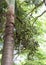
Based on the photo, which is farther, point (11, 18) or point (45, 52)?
point (45, 52)

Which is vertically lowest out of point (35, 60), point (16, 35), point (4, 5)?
point (35, 60)

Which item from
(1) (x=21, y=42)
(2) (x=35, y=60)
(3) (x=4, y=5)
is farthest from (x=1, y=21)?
(2) (x=35, y=60)

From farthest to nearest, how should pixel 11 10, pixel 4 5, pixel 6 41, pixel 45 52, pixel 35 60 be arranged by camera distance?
pixel 45 52 → pixel 35 60 → pixel 4 5 → pixel 11 10 → pixel 6 41

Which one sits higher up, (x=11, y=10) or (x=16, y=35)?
(x=11, y=10)

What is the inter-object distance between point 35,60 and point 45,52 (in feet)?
2.36

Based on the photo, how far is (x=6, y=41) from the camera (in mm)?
2699

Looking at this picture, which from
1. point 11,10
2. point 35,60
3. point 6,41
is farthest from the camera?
point 35,60

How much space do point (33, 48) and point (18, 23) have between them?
0.52 metres

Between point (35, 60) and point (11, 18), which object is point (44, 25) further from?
point (11, 18)

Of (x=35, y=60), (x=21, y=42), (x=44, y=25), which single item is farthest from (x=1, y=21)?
(x=44, y=25)

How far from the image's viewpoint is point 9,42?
2693 millimetres

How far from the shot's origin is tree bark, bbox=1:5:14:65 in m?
2.61

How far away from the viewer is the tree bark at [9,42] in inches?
103

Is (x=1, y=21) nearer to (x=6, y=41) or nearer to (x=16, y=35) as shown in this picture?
(x=16, y=35)
